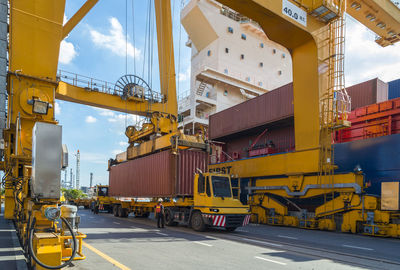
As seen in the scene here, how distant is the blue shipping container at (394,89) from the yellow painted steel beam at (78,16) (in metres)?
19.6

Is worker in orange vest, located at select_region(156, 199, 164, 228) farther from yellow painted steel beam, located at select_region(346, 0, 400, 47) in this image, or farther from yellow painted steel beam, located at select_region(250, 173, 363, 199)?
yellow painted steel beam, located at select_region(346, 0, 400, 47)

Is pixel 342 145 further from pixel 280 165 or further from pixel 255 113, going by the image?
pixel 255 113

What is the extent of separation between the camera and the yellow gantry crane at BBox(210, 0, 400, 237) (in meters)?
13.6

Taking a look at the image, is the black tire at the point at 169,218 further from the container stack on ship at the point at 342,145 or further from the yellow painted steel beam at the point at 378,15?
the yellow painted steel beam at the point at 378,15

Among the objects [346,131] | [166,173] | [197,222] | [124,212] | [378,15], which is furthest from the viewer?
[124,212]

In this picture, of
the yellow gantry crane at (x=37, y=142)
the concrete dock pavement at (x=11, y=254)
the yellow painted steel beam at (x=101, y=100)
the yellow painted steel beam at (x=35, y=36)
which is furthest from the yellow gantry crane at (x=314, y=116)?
the concrete dock pavement at (x=11, y=254)

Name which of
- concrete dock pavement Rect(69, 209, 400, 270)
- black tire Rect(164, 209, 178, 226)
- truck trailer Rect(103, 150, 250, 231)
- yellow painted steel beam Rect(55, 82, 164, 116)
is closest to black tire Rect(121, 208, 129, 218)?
truck trailer Rect(103, 150, 250, 231)

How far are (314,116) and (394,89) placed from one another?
702cm

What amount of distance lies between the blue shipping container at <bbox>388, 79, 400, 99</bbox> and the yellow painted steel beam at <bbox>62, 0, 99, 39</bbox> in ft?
64.3

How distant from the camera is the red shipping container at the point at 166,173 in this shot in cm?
1415

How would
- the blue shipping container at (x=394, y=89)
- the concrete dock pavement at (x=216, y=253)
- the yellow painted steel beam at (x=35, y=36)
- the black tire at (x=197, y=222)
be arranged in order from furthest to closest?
the blue shipping container at (x=394, y=89)
the black tire at (x=197, y=222)
the yellow painted steel beam at (x=35, y=36)
the concrete dock pavement at (x=216, y=253)

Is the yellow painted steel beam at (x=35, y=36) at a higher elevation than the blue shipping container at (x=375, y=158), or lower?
higher

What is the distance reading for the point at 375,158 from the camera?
45.4 ft

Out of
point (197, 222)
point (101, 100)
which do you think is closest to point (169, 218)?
point (197, 222)
